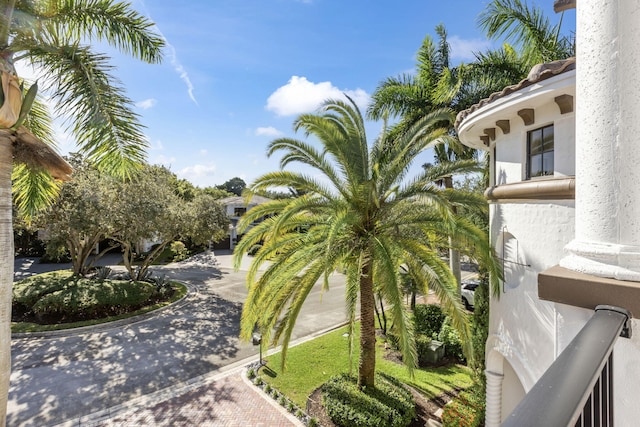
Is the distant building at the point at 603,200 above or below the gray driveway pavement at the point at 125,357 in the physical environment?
above

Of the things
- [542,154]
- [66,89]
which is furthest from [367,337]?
[66,89]

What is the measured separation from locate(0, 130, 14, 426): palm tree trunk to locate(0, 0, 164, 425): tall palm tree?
0.01m

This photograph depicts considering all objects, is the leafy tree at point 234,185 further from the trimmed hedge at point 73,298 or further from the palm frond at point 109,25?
the palm frond at point 109,25

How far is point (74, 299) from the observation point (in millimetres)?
16000

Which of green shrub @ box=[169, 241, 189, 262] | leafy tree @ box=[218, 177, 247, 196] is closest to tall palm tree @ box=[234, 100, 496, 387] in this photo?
green shrub @ box=[169, 241, 189, 262]

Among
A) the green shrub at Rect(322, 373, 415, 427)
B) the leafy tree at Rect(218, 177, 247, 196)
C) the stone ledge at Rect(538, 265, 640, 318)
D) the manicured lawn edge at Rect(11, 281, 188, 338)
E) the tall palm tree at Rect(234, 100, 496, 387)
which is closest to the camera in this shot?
the stone ledge at Rect(538, 265, 640, 318)

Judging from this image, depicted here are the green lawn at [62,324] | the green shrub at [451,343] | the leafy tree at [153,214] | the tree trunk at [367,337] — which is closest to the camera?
the tree trunk at [367,337]

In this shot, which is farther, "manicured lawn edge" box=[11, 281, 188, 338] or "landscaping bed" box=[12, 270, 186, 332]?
"landscaping bed" box=[12, 270, 186, 332]

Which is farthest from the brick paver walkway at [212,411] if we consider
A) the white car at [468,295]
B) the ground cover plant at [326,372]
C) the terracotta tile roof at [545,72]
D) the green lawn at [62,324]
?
the white car at [468,295]

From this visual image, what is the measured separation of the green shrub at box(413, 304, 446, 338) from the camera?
1407cm

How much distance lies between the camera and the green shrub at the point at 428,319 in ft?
46.2

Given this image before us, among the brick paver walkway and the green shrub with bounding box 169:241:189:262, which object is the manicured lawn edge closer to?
the brick paver walkway

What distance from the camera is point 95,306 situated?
53.2ft

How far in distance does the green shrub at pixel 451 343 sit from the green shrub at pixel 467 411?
405 cm
